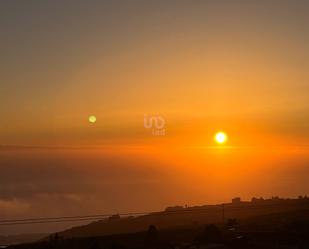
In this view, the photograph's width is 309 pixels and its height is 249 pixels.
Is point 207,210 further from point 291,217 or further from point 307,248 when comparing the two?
point 307,248

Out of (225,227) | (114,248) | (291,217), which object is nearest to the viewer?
(114,248)

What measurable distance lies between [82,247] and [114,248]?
161 inches

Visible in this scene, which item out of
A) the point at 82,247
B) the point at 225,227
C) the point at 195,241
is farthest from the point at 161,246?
the point at 225,227

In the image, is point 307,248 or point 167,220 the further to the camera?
point 167,220

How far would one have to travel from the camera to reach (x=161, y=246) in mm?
30156

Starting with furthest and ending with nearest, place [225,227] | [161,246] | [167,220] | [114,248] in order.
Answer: [167,220] → [225,227] → [161,246] → [114,248]

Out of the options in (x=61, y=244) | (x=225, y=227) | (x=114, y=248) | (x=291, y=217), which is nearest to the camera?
(x=114, y=248)

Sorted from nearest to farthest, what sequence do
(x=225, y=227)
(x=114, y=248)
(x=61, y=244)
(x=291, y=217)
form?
1. (x=114, y=248)
2. (x=61, y=244)
3. (x=225, y=227)
4. (x=291, y=217)

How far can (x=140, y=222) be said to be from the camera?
195 ft

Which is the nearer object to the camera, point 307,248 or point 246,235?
point 307,248

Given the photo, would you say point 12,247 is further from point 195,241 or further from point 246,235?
point 246,235

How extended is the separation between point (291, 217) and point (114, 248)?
60.6ft

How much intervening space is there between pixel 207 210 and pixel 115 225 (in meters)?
10.9

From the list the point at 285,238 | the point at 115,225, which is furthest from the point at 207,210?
the point at 285,238
